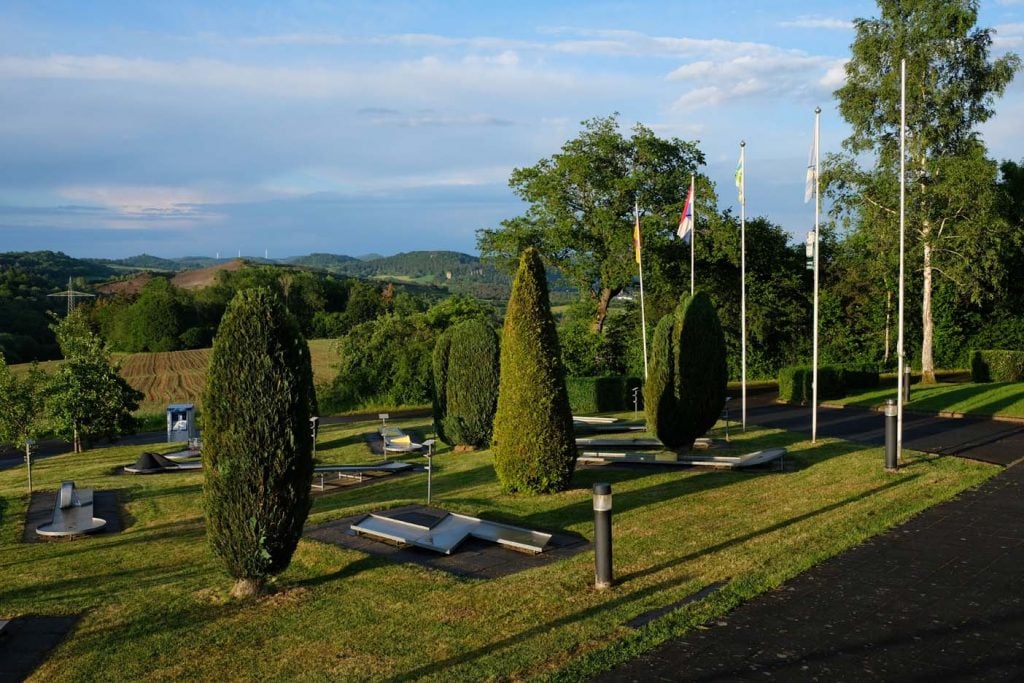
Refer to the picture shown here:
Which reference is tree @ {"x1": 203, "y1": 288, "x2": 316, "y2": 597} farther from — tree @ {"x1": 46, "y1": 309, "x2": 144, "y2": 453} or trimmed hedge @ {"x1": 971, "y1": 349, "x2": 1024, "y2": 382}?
trimmed hedge @ {"x1": 971, "y1": 349, "x2": 1024, "y2": 382}

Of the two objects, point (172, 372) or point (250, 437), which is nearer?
point (250, 437)

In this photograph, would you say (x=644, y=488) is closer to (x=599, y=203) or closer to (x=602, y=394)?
(x=602, y=394)

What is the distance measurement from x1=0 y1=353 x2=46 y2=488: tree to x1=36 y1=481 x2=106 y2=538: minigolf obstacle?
9.64 meters

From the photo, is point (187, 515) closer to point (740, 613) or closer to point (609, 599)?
point (609, 599)

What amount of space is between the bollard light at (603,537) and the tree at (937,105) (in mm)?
23359

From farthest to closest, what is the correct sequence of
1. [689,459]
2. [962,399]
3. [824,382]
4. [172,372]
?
[172,372] < [824,382] < [962,399] < [689,459]

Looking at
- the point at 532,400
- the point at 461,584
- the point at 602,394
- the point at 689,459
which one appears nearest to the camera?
the point at 461,584

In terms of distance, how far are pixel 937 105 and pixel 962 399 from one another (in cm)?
1053

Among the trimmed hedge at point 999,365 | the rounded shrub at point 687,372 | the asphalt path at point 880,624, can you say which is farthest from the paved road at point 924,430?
the asphalt path at point 880,624

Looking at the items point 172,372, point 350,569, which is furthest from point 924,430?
point 172,372

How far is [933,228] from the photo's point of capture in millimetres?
28219

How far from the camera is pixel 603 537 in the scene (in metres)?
7.85

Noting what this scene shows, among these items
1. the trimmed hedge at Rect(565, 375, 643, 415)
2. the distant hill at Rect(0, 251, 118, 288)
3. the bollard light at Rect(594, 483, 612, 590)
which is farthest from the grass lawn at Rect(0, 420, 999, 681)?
the distant hill at Rect(0, 251, 118, 288)

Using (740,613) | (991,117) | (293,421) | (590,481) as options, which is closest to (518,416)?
(590,481)
